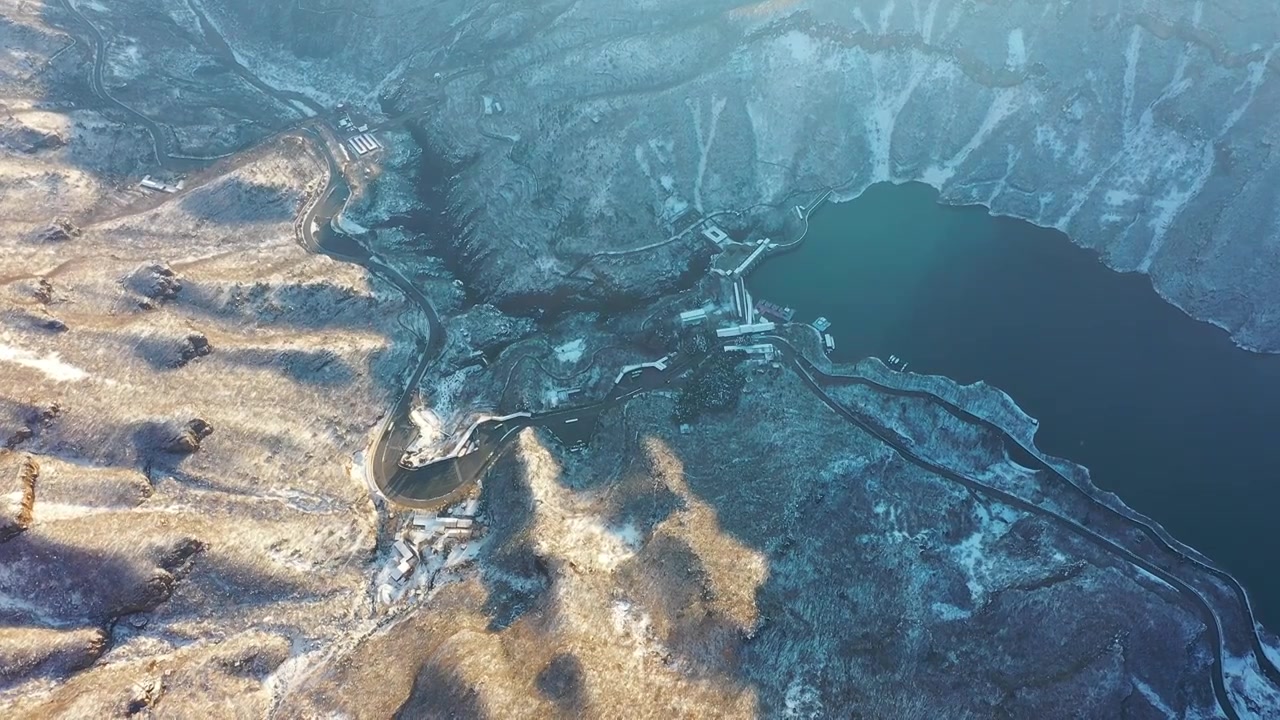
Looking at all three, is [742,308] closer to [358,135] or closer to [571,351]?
[571,351]

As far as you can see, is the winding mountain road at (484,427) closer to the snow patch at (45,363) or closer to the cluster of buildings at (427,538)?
the cluster of buildings at (427,538)

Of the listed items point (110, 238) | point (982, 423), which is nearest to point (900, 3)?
point (982, 423)

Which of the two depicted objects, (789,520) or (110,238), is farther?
(110,238)

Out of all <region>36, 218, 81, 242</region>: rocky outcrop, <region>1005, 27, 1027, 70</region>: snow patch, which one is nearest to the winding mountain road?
<region>36, 218, 81, 242</region>: rocky outcrop

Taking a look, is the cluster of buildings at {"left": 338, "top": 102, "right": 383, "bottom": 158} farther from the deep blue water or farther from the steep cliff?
the deep blue water

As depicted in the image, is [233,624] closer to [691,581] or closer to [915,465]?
[691,581]

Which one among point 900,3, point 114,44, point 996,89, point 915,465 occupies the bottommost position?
point 915,465

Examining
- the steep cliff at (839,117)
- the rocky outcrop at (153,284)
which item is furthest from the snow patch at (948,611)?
the rocky outcrop at (153,284)
